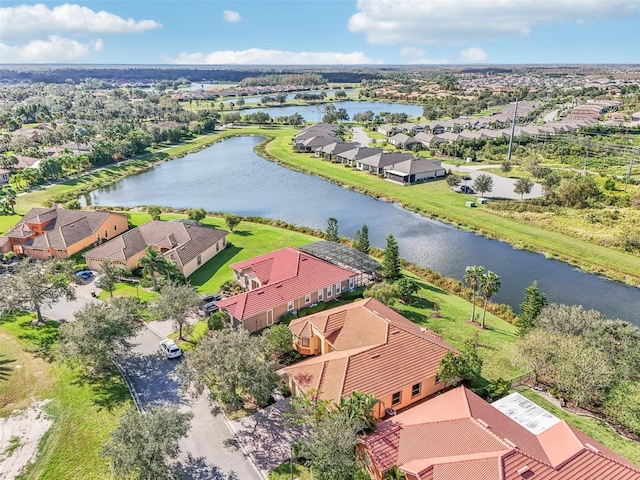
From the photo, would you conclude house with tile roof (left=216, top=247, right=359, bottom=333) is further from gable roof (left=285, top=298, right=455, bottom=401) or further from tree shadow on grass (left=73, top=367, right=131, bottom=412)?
tree shadow on grass (left=73, top=367, right=131, bottom=412)

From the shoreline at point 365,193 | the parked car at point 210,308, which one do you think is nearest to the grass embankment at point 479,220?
the shoreline at point 365,193

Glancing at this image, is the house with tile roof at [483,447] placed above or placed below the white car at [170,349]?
above

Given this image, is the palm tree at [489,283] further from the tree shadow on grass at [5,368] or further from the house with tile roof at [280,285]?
the tree shadow on grass at [5,368]

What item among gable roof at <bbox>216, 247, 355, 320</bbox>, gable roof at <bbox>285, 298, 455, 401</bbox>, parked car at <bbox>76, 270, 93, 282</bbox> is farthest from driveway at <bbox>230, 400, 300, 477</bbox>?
parked car at <bbox>76, 270, 93, 282</bbox>

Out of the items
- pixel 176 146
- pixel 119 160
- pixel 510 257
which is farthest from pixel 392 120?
pixel 510 257

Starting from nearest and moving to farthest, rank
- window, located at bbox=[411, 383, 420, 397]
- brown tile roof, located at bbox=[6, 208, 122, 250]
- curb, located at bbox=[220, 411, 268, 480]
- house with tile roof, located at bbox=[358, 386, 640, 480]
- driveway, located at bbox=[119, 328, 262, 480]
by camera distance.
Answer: house with tile roof, located at bbox=[358, 386, 640, 480] → curb, located at bbox=[220, 411, 268, 480] → driveway, located at bbox=[119, 328, 262, 480] → window, located at bbox=[411, 383, 420, 397] → brown tile roof, located at bbox=[6, 208, 122, 250]

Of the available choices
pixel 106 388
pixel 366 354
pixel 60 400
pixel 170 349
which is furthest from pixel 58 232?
pixel 366 354
